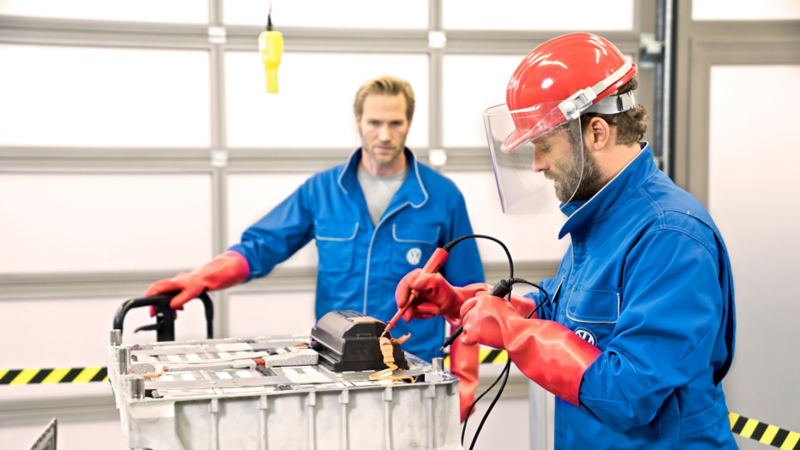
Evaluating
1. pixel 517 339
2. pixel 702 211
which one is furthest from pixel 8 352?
pixel 702 211

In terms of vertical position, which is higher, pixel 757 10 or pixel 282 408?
pixel 757 10

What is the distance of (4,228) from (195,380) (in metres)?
2.45

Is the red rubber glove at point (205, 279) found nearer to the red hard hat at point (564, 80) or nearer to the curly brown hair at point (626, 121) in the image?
the red hard hat at point (564, 80)

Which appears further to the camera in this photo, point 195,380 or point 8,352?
point 8,352

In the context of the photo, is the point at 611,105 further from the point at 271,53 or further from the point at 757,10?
the point at 757,10

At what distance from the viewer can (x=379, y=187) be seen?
10.7ft

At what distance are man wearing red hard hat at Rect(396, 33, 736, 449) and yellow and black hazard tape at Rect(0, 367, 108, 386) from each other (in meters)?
2.65

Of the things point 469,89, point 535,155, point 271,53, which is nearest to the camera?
point 535,155

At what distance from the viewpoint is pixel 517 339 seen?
5.42 ft

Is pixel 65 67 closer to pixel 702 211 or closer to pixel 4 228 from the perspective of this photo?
pixel 4 228

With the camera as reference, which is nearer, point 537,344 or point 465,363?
point 537,344

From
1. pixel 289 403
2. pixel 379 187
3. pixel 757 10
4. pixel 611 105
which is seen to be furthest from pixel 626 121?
pixel 757 10

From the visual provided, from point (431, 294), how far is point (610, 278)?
65cm

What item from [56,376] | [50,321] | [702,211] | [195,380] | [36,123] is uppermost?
[36,123]
